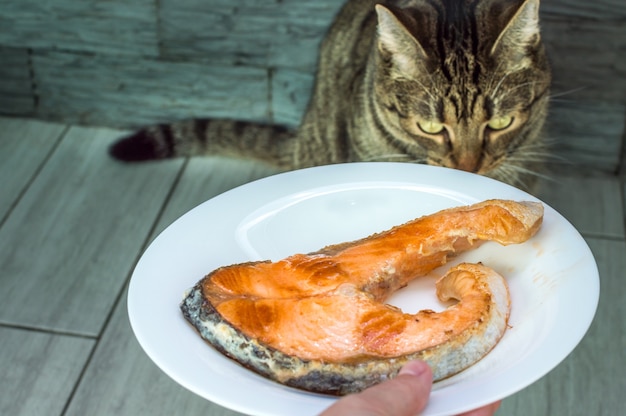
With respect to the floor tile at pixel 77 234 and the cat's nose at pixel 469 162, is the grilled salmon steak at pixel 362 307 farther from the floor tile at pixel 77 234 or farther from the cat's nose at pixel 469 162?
the floor tile at pixel 77 234

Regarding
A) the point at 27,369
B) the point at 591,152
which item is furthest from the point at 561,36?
the point at 27,369

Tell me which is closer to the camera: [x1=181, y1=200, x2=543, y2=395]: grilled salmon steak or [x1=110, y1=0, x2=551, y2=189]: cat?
[x1=181, y1=200, x2=543, y2=395]: grilled salmon steak

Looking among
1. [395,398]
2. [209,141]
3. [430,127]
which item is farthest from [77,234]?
[395,398]

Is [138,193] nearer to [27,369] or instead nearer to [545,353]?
[27,369]

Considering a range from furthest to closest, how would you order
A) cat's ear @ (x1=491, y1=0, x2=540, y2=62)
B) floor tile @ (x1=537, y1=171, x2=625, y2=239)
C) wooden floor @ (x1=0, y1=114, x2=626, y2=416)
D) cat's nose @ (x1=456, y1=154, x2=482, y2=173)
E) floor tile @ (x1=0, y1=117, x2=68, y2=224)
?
floor tile @ (x1=0, y1=117, x2=68, y2=224) < floor tile @ (x1=537, y1=171, x2=625, y2=239) < wooden floor @ (x1=0, y1=114, x2=626, y2=416) < cat's nose @ (x1=456, y1=154, x2=482, y2=173) < cat's ear @ (x1=491, y1=0, x2=540, y2=62)

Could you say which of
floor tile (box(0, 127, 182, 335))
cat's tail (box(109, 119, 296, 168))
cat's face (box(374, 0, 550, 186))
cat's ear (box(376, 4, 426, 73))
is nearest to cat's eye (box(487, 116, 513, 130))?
cat's face (box(374, 0, 550, 186))

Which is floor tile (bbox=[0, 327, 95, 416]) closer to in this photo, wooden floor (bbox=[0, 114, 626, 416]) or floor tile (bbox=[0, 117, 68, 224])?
wooden floor (bbox=[0, 114, 626, 416])
